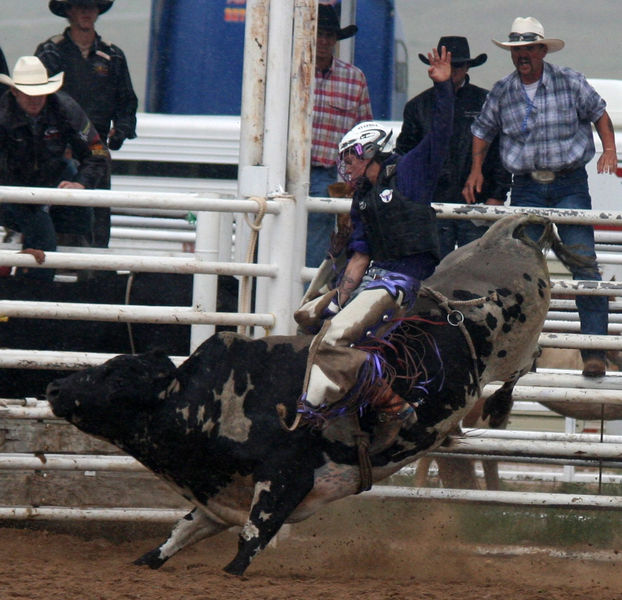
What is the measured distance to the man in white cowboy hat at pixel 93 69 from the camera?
724 cm

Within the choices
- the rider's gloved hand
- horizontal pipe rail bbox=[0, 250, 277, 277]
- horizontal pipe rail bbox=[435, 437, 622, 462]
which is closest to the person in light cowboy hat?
horizontal pipe rail bbox=[435, 437, 622, 462]

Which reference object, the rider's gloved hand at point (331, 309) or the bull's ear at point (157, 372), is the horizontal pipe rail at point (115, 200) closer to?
the rider's gloved hand at point (331, 309)

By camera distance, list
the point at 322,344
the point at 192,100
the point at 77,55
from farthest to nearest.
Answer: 1. the point at 192,100
2. the point at 77,55
3. the point at 322,344

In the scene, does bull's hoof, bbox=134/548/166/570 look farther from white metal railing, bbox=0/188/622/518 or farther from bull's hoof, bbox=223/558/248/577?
white metal railing, bbox=0/188/622/518

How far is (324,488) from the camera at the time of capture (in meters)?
4.50

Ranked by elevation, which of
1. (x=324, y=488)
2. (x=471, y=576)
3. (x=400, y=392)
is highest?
(x=400, y=392)

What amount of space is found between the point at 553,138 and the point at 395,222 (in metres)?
1.60

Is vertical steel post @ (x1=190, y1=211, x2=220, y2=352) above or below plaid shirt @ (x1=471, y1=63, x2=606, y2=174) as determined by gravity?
below

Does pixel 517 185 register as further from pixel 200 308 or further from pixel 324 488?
pixel 324 488

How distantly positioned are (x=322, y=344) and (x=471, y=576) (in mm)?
1482

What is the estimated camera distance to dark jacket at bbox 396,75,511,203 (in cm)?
634

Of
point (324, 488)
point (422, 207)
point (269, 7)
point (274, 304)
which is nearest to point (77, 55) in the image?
point (269, 7)

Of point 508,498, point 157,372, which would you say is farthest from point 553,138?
point 157,372

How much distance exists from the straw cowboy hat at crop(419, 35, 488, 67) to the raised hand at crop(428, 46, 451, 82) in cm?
167
